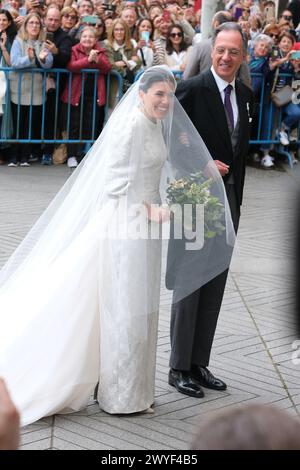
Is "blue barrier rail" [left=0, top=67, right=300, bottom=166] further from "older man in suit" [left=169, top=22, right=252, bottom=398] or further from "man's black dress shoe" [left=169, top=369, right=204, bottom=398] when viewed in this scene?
"man's black dress shoe" [left=169, top=369, right=204, bottom=398]

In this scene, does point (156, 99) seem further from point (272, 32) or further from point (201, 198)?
point (272, 32)

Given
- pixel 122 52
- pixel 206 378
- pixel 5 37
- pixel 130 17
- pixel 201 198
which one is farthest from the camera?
pixel 130 17

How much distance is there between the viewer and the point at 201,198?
5250 mm

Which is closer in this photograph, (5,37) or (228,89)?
(228,89)

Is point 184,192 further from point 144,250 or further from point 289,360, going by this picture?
point 289,360

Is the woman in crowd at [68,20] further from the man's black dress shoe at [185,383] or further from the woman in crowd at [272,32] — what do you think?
the man's black dress shoe at [185,383]

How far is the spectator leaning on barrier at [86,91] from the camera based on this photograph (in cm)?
1282

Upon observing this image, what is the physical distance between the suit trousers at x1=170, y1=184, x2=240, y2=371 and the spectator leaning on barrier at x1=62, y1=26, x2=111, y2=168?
7.52 metres

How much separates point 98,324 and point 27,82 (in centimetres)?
809

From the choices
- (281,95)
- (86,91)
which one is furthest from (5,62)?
(281,95)

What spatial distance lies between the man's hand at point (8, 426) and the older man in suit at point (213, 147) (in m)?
3.39

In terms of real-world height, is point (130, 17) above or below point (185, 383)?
above

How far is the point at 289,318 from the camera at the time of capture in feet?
9.13

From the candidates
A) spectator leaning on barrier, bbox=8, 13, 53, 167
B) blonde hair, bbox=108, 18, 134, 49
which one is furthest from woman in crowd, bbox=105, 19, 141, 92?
spectator leaning on barrier, bbox=8, 13, 53, 167
